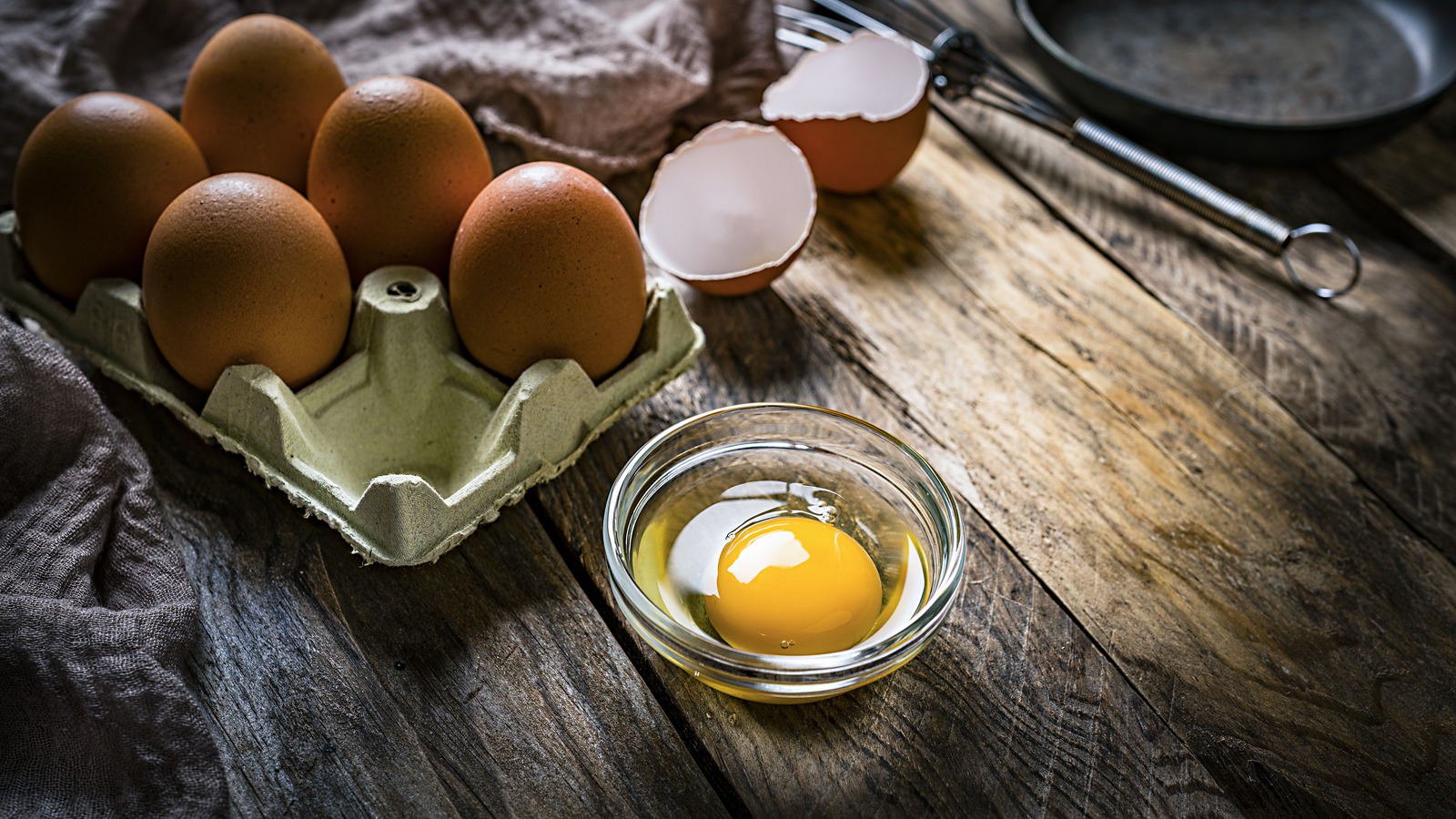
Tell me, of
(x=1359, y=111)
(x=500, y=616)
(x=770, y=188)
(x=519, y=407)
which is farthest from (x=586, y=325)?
(x=1359, y=111)

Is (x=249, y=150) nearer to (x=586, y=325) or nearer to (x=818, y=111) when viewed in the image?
(x=586, y=325)

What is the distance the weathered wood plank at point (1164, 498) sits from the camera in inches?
23.7

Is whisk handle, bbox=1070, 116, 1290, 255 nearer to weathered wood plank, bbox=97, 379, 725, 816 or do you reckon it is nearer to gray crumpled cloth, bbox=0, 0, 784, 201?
gray crumpled cloth, bbox=0, 0, 784, 201

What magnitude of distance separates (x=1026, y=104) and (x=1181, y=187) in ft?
0.62

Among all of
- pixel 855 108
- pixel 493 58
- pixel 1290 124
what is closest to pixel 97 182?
pixel 493 58

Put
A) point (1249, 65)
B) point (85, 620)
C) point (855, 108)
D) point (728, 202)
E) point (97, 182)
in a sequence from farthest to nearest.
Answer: point (1249, 65) → point (855, 108) → point (728, 202) → point (97, 182) → point (85, 620)

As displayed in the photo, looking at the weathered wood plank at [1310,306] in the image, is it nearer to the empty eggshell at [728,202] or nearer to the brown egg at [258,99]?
the empty eggshell at [728,202]

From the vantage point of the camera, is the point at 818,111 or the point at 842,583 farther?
the point at 818,111

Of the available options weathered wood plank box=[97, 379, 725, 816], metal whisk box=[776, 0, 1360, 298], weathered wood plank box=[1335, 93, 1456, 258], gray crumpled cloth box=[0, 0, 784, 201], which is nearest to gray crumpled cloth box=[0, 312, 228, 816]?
weathered wood plank box=[97, 379, 725, 816]

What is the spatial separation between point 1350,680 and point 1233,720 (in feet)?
0.31

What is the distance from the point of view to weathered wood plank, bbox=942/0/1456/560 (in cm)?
78

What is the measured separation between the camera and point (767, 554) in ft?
1.95

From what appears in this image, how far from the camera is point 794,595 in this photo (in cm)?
57

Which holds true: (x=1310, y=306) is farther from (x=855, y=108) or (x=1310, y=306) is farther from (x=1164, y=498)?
(x=855, y=108)
